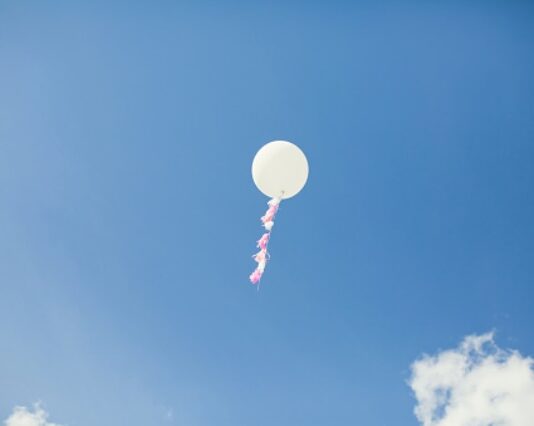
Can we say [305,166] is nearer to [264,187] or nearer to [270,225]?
[264,187]

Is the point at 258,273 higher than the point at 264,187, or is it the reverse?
the point at 264,187

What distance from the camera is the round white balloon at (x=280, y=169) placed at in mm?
9414

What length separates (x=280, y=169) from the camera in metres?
9.41

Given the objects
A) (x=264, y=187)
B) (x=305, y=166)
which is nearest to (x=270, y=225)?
(x=264, y=187)

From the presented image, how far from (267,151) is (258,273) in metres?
3.07

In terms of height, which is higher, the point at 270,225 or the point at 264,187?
the point at 264,187

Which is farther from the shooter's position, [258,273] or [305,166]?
[305,166]

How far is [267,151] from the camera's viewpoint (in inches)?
377

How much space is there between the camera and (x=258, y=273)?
898 cm

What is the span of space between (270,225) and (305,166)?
5.95 ft

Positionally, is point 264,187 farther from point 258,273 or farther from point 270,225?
point 258,273

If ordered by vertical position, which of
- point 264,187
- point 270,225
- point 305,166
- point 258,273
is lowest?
point 258,273

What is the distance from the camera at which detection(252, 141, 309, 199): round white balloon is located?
30.9ft

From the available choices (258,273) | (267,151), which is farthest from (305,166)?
(258,273)
